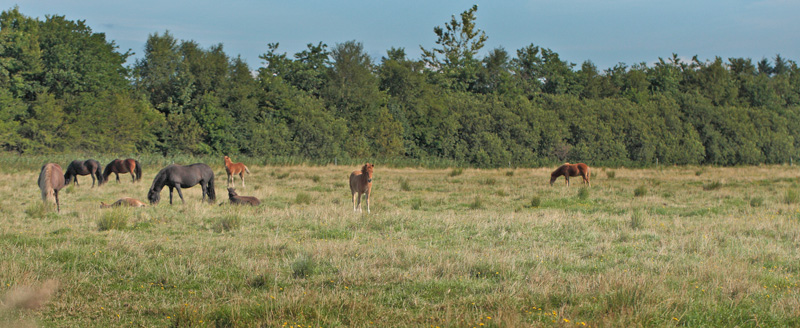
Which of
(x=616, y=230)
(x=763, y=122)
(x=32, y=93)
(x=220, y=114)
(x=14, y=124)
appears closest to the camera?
(x=616, y=230)

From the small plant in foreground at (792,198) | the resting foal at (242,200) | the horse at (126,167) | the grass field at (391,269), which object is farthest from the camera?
the horse at (126,167)

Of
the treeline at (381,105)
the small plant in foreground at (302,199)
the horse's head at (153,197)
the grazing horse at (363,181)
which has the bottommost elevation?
the small plant in foreground at (302,199)

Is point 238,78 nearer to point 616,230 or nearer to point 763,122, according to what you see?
point 616,230

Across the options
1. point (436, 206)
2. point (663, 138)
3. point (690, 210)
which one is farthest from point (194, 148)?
point (663, 138)

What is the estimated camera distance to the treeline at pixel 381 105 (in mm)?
49562

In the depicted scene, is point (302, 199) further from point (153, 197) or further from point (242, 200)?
point (153, 197)

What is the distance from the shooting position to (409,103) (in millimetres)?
62594

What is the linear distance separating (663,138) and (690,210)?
56498mm

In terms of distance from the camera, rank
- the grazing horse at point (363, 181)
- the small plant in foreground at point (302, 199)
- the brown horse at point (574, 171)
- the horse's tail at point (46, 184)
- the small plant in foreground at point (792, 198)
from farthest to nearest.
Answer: the brown horse at point (574, 171), the small plant in foreground at point (792, 198), the small plant in foreground at point (302, 199), the grazing horse at point (363, 181), the horse's tail at point (46, 184)

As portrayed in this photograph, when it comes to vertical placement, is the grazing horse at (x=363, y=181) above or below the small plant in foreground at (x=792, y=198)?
above

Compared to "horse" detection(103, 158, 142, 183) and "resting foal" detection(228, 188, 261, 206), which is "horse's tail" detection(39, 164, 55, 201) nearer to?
"resting foal" detection(228, 188, 261, 206)

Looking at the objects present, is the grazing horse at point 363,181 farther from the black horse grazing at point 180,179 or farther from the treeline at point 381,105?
the treeline at point 381,105

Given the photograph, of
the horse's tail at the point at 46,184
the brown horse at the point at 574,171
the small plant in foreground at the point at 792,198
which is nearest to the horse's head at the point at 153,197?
the horse's tail at the point at 46,184

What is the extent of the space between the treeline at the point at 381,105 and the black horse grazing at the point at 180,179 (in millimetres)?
34518
